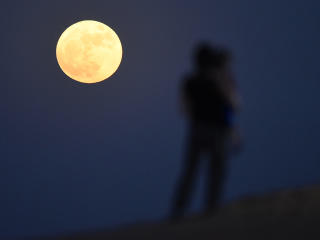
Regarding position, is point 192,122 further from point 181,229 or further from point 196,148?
point 181,229

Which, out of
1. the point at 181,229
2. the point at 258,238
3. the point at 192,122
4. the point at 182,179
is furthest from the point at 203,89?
the point at 258,238

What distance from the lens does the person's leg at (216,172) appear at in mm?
4562

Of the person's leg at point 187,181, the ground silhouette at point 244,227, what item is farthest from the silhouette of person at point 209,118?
the ground silhouette at point 244,227

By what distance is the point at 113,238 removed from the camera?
3576 millimetres

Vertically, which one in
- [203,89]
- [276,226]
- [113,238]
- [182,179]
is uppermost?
[203,89]

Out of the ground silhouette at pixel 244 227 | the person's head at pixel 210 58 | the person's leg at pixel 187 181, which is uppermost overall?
the person's head at pixel 210 58

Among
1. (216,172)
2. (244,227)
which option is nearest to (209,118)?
(216,172)

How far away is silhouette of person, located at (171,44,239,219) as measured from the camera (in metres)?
4.53

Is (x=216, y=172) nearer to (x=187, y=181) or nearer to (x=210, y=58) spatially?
(x=187, y=181)

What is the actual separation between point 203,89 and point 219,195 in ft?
3.53

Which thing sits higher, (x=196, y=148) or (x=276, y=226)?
(x=196, y=148)

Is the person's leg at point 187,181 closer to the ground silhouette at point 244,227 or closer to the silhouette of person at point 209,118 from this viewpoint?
the silhouette of person at point 209,118

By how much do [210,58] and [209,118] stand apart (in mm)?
601

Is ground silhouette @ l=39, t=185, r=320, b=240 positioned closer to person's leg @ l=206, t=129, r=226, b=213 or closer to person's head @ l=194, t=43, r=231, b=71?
person's leg @ l=206, t=129, r=226, b=213
